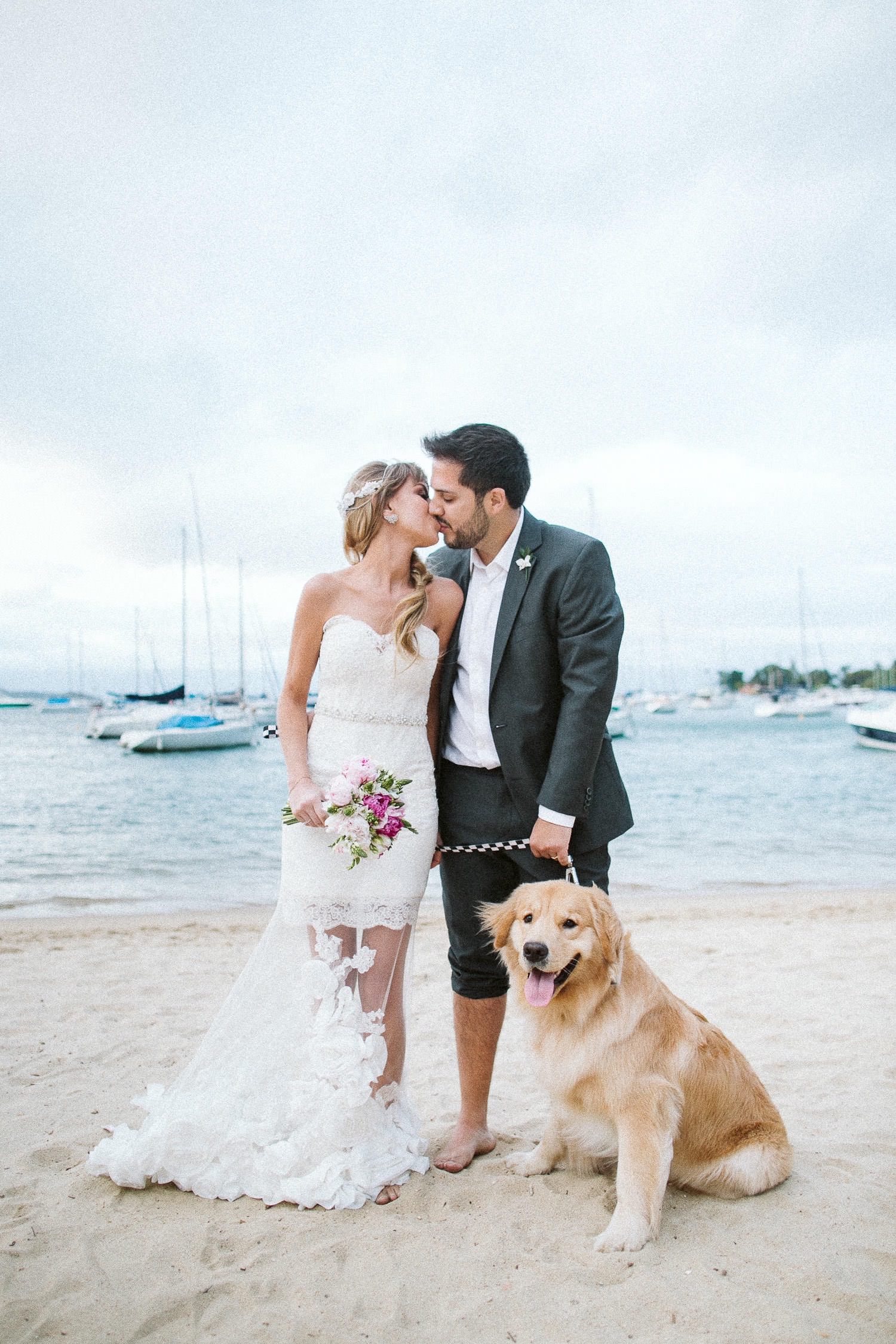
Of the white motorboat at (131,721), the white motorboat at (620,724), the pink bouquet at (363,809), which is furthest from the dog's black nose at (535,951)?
the white motorboat at (620,724)

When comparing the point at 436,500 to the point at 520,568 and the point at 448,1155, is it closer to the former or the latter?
the point at 520,568

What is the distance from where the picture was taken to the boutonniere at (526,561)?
10.3 feet

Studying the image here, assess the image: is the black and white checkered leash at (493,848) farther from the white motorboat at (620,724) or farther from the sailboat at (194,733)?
Answer: the white motorboat at (620,724)

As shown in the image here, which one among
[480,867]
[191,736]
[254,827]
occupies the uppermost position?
[480,867]

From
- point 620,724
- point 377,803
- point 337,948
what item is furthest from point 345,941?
point 620,724

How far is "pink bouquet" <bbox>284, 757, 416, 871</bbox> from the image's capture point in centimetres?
285

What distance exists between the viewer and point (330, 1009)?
10.0ft

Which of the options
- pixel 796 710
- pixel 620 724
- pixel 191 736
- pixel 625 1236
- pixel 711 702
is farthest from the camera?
pixel 711 702

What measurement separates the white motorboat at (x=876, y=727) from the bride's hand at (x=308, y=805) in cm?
3219

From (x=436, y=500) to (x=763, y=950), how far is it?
17.5 feet

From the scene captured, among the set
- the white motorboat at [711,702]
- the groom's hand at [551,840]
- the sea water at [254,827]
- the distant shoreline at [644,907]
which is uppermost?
the groom's hand at [551,840]

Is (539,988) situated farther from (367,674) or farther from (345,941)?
(367,674)

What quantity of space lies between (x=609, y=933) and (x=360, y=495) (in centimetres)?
179

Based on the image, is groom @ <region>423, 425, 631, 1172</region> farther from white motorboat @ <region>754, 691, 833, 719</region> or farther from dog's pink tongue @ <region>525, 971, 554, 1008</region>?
white motorboat @ <region>754, 691, 833, 719</region>
